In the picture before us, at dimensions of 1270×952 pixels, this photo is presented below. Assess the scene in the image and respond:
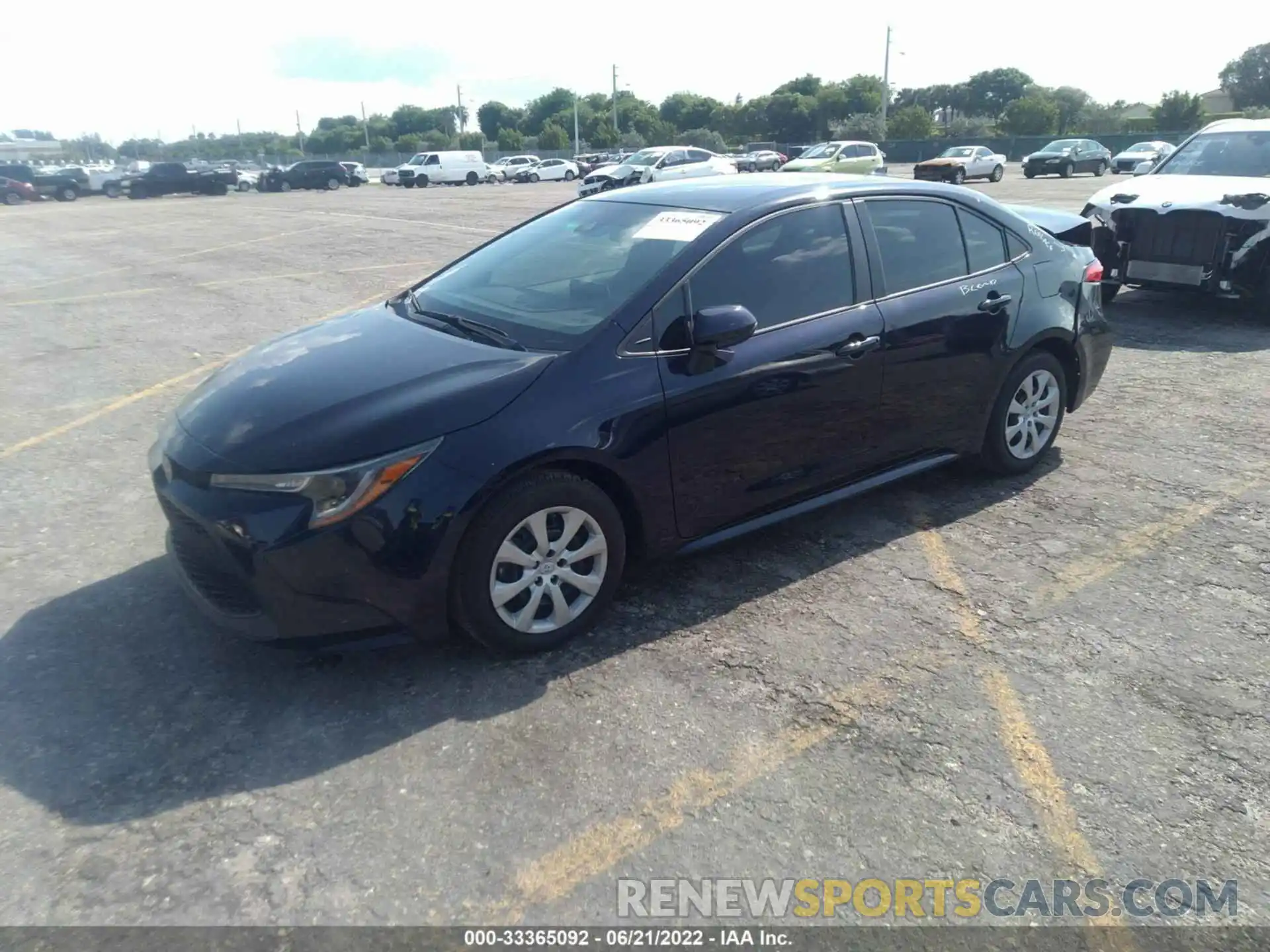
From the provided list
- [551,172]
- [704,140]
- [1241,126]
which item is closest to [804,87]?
[704,140]

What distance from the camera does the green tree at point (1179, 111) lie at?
6322 cm

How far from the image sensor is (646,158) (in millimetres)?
32500

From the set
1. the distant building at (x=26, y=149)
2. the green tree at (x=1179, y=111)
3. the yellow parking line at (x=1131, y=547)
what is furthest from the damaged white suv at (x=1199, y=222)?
the distant building at (x=26, y=149)

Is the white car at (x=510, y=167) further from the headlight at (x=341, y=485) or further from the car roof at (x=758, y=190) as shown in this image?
the headlight at (x=341, y=485)

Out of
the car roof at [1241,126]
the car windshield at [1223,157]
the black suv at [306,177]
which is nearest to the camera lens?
the car windshield at [1223,157]

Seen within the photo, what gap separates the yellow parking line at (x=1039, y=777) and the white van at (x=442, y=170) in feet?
150

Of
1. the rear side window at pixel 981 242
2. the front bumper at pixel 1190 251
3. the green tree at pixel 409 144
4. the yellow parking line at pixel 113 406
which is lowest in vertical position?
the yellow parking line at pixel 113 406

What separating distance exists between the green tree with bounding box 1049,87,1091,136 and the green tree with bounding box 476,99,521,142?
65449 millimetres

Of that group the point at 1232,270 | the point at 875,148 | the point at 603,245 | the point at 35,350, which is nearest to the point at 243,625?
the point at 603,245

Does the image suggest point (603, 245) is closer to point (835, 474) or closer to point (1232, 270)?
point (835, 474)

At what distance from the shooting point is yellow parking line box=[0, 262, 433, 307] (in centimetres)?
1136

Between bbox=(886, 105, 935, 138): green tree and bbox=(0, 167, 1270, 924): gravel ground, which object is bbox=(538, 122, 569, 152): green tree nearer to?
bbox=(886, 105, 935, 138): green tree

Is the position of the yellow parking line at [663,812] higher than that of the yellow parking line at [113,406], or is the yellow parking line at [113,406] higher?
the yellow parking line at [113,406]

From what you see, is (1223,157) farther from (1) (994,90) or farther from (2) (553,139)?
(1) (994,90)
